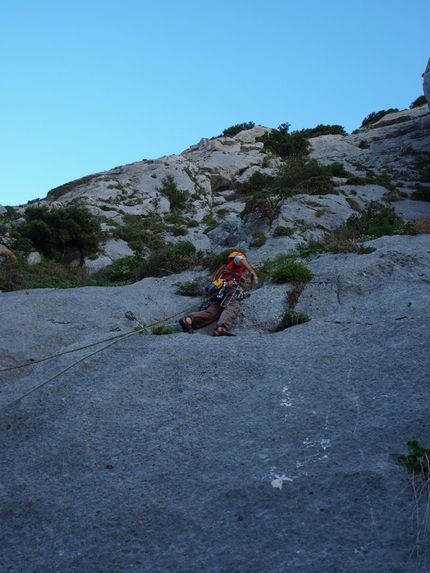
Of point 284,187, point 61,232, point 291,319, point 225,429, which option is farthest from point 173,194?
point 225,429

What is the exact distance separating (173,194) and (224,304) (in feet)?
77.1

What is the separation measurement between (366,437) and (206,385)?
242 cm

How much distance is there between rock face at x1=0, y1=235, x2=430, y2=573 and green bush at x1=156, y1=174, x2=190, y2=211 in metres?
22.6

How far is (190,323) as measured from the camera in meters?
9.23

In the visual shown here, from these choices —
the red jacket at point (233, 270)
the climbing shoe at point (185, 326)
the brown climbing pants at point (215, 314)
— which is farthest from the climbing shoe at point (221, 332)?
the red jacket at point (233, 270)

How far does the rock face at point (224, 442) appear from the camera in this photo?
383cm

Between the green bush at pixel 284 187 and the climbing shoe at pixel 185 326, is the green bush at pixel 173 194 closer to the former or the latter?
the green bush at pixel 284 187

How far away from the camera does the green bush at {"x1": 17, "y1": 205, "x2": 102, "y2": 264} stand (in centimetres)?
2069

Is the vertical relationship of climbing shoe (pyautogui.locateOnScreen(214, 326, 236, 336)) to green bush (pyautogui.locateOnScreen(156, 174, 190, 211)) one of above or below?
below

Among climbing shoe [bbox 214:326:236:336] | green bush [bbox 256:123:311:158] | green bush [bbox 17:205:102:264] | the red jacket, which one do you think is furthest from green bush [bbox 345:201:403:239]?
green bush [bbox 256:123:311:158]

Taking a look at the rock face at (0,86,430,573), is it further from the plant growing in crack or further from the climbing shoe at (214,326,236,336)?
the climbing shoe at (214,326,236,336)

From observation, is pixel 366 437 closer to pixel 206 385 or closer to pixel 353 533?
pixel 353 533

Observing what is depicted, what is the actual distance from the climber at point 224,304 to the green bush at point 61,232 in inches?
489

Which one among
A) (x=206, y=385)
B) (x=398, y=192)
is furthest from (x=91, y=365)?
(x=398, y=192)
